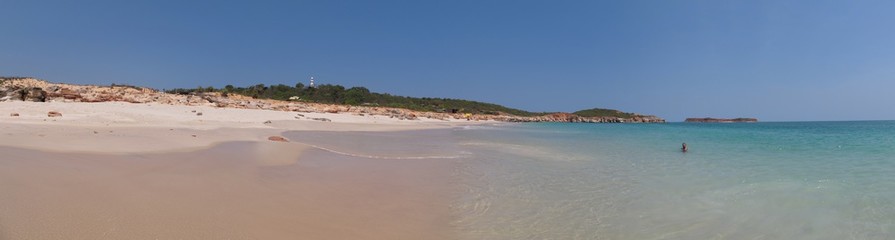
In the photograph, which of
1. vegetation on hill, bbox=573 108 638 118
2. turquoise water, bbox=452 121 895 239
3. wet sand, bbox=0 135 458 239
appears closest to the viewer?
wet sand, bbox=0 135 458 239

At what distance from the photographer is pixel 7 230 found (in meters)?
2.55

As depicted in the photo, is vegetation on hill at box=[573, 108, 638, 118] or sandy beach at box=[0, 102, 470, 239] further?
Result: vegetation on hill at box=[573, 108, 638, 118]

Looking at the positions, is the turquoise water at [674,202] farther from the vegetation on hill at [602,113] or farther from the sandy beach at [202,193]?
the vegetation on hill at [602,113]

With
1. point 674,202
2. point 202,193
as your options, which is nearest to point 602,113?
point 674,202

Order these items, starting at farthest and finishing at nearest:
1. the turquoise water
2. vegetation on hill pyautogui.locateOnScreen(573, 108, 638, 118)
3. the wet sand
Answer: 1. vegetation on hill pyautogui.locateOnScreen(573, 108, 638, 118)
2. the turquoise water
3. the wet sand

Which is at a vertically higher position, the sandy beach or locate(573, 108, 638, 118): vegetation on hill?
locate(573, 108, 638, 118): vegetation on hill

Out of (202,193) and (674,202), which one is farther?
(674,202)

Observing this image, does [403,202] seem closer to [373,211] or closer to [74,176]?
[373,211]

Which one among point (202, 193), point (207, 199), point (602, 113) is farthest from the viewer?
point (602, 113)

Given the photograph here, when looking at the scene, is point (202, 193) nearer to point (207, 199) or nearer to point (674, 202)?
point (207, 199)

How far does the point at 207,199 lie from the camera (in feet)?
13.0

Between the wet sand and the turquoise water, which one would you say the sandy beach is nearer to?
the wet sand

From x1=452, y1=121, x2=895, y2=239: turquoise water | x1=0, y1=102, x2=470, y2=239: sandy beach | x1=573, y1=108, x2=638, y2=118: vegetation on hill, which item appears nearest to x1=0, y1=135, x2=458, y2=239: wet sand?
x1=0, y1=102, x2=470, y2=239: sandy beach

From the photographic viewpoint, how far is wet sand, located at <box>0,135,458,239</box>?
296cm
